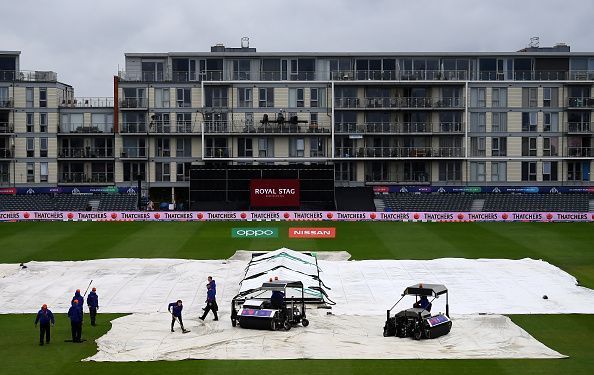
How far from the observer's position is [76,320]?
105ft

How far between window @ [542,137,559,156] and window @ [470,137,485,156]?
22.6 feet

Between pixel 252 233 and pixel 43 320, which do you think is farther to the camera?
pixel 252 233

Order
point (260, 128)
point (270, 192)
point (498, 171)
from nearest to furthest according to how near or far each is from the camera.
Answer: point (270, 192)
point (260, 128)
point (498, 171)

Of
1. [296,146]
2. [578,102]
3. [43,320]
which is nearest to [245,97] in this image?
[296,146]

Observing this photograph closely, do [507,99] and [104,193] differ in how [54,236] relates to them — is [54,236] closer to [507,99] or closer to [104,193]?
[104,193]

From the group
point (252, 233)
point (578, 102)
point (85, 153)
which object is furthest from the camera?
point (85, 153)

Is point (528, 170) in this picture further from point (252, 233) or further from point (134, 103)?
point (134, 103)

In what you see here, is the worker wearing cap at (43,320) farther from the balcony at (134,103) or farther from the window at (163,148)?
the balcony at (134,103)

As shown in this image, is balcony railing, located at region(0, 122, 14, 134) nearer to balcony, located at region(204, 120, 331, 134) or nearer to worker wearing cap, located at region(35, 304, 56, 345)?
balcony, located at region(204, 120, 331, 134)

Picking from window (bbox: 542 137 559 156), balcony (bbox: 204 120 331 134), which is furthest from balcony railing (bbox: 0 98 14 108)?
window (bbox: 542 137 559 156)

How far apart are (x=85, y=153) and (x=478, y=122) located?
4529 cm

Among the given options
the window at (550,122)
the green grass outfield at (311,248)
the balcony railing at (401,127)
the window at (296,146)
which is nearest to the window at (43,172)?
the green grass outfield at (311,248)

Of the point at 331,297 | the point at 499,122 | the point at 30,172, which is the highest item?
the point at 499,122

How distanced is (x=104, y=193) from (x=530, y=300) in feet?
206
